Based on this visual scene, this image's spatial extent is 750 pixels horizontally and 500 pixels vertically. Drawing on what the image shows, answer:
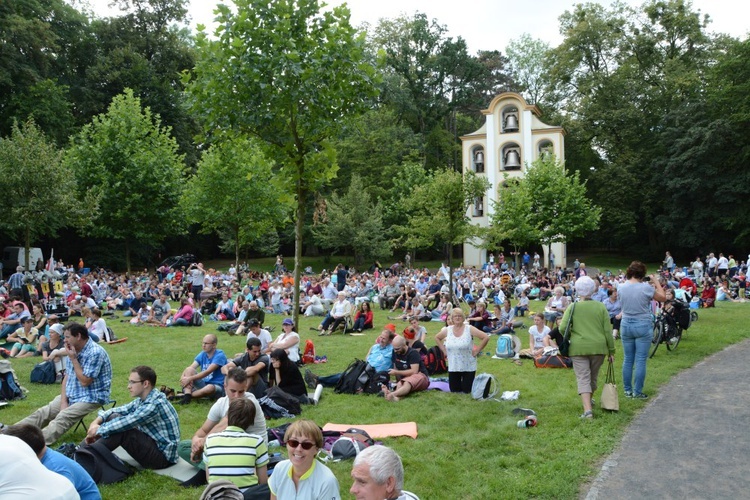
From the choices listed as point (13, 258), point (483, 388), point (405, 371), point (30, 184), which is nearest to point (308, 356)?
point (405, 371)

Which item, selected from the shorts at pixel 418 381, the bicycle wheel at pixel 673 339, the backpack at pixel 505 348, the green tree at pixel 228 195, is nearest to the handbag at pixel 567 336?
the shorts at pixel 418 381

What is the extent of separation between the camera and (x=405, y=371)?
9.16 metres

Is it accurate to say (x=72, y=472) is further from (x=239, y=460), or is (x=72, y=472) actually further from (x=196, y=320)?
(x=196, y=320)

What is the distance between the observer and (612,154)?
4541 cm

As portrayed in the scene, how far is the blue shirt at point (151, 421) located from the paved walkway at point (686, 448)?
411 centimetres

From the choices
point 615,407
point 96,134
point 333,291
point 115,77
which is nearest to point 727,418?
point 615,407

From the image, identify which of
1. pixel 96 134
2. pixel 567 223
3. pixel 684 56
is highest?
pixel 684 56

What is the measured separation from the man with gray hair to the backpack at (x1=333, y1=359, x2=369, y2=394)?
6175 millimetres

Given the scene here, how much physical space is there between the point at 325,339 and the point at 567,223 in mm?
23461

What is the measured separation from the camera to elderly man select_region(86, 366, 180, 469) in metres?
5.79

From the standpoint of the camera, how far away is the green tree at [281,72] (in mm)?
9359

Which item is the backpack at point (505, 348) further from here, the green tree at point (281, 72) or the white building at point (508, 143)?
the white building at point (508, 143)

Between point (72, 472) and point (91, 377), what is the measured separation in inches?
119

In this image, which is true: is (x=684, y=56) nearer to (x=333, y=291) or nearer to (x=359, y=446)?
(x=333, y=291)
